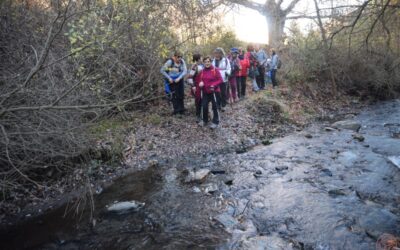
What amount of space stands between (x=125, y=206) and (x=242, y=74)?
25.8 feet

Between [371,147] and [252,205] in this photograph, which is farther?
[371,147]

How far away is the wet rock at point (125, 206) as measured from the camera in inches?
227

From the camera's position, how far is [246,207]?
18.5 ft

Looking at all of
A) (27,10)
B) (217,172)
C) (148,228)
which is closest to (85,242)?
(148,228)

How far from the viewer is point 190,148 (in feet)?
29.0

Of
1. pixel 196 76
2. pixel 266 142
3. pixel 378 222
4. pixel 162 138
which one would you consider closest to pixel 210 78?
pixel 196 76

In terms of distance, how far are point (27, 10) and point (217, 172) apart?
225 inches

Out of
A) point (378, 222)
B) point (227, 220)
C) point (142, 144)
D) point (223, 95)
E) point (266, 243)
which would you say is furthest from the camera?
point (223, 95)

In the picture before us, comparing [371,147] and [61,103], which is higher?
[61,103]

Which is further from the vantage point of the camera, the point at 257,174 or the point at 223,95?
the point at 223,95

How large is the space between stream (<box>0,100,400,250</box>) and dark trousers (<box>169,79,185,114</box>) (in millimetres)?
2642

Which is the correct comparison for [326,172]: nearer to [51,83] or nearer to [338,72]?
[51,83]

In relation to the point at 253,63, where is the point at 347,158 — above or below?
below

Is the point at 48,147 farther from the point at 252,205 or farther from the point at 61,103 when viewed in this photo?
the point at 252,205
